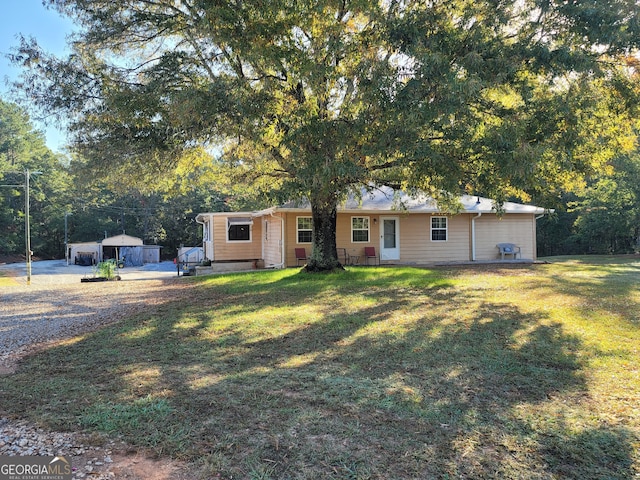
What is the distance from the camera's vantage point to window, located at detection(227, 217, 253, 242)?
1992 centimetres

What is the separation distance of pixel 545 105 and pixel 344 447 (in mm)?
A: 7677

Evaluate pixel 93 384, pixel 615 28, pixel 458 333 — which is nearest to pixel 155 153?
pixel 93 384

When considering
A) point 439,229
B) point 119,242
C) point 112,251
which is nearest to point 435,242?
point 439,229

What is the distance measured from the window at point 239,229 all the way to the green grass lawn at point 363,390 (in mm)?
11965

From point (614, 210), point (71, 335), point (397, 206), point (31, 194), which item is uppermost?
point (31, 194)

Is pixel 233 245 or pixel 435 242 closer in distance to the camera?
pixel 435 242

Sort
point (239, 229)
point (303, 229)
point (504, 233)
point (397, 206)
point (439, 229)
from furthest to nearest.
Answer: point (239, 229)
point (504, 233)
point (439, 229)
point (397, 206)
point (303, 229)

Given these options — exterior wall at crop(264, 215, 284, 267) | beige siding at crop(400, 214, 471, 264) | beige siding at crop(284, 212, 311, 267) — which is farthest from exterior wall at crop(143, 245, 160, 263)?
beige siding at crop(400, 214, 471, 264)

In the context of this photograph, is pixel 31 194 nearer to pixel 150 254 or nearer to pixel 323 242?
pixel 150 254

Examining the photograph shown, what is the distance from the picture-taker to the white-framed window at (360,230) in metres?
17.7

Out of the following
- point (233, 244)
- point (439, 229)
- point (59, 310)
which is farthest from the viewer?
point (233, 244)

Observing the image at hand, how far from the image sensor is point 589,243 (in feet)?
96.3

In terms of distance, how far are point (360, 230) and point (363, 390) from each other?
45.8ft

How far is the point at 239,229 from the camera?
20234mm
